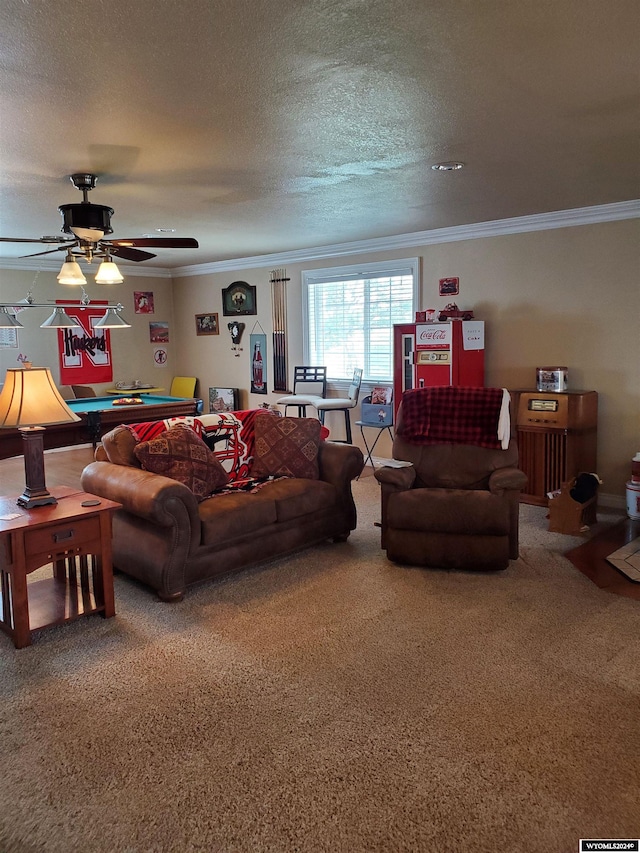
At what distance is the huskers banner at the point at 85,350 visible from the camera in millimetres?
8062

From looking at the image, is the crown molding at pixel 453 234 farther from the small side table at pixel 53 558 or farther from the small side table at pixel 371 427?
the small side table at pixel 53 558

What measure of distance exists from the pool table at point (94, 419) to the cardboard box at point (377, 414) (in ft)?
5.85

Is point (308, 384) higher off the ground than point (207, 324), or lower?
lower

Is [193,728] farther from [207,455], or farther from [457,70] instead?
[457,70]

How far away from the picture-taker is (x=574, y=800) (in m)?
1.93

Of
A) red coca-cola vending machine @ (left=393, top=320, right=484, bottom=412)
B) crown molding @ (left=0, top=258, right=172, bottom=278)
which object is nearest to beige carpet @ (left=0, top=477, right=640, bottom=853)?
red coca-cola vending machine @ (left=393, top=320, right=484, bottom=412)

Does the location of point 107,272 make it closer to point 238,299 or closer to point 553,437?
point 553,437

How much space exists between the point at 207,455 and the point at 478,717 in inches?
88.0

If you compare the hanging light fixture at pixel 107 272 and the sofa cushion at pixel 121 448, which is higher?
the hanging light fixture at pixel 107 272

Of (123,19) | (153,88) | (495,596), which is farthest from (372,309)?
(123,19)

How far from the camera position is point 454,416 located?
421 cm

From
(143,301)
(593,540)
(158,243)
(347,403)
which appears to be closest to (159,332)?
(143,301)

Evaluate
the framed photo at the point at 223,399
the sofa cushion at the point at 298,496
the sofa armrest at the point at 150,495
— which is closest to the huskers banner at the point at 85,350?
the framed photo at the point at 223,399

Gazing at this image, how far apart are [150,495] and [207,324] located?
5.62m
